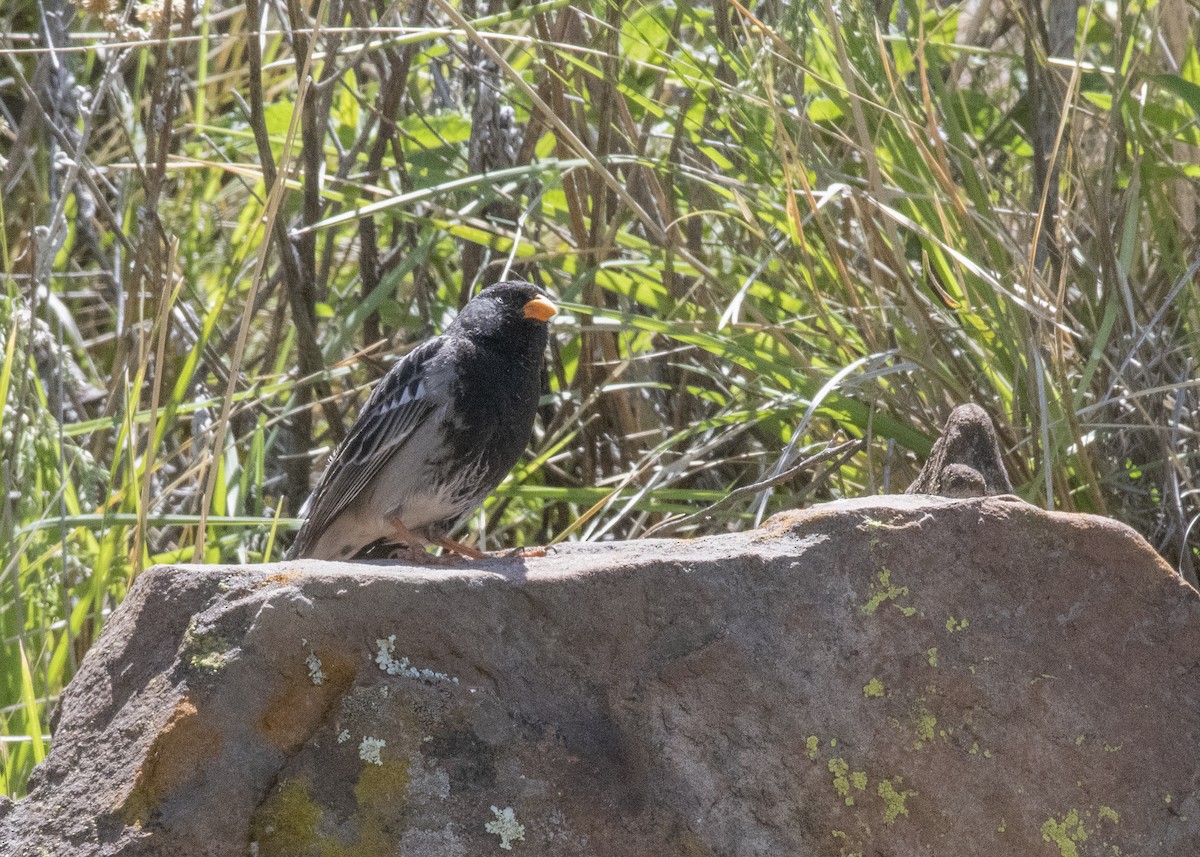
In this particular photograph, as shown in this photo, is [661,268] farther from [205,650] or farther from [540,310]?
[205,650]

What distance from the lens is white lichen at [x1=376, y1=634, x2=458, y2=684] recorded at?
2.23m

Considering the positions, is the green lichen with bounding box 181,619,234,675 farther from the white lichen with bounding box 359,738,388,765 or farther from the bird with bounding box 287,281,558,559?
the bird with bounding box 287,281,558,559

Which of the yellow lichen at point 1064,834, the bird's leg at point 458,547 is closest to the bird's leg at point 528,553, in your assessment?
the bird's leg at point 458,547

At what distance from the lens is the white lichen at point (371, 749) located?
85.7 inches

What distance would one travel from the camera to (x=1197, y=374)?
3.69m

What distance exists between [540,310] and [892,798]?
1944 millimetres

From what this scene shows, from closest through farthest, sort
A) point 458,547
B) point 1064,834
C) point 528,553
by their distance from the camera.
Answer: point 1064,834, point 528,553, point 458,547

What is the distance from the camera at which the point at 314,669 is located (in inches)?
86.3

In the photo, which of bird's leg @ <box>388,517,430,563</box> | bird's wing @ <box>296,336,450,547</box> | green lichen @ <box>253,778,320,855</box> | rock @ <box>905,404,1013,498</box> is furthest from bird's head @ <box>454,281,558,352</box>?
green lichen @ <box>253,778,320,855</box>

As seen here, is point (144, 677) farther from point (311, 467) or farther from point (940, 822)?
point (311, 467)

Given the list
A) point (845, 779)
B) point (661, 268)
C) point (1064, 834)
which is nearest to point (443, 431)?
point (661, 268)

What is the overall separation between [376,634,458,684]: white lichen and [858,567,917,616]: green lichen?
2.54 feet

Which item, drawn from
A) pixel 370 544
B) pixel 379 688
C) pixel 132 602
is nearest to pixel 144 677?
pixel 132 602

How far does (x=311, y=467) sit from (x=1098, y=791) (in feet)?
12.4
